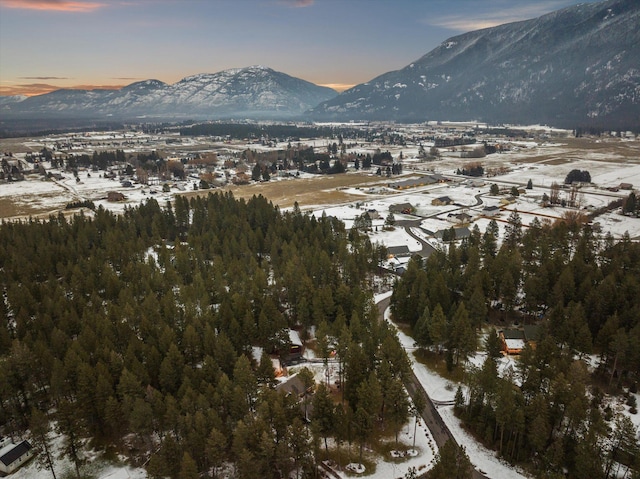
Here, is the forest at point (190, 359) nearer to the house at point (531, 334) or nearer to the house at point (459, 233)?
the house at point (531, 334)

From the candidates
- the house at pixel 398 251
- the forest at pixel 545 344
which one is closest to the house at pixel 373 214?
the house at pixel 398 251

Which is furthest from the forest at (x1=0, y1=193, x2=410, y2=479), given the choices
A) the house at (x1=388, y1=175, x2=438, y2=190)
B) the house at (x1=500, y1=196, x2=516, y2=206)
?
the house at (x1=388, y1=175, x2=438, y2=190)

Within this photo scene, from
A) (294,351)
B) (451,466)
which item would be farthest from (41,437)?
(451,466)

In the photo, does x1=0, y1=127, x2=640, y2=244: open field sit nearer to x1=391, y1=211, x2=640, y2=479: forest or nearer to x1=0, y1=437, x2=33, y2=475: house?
x1=391, y1=211, x2=640, y2=479: forest

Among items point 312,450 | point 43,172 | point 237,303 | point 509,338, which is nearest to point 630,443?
point 509,338

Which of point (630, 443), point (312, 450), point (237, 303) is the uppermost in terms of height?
point (237, 303)

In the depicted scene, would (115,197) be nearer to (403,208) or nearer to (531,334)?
(403,208)

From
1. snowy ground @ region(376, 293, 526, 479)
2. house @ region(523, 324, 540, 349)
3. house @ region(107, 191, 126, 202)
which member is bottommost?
snowy ground @ region(376, 293, 526, 479)

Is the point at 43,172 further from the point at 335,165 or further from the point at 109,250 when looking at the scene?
the point at 109,250
